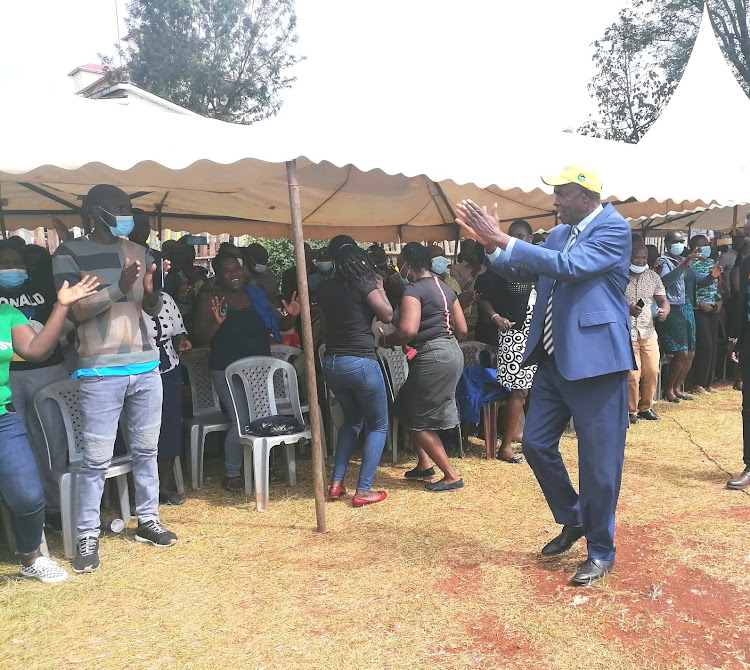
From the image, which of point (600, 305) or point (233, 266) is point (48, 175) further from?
point (600, 305)

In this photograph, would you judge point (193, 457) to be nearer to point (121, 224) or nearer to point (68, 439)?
point (68, 439)

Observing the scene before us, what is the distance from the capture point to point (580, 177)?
3.31 meters

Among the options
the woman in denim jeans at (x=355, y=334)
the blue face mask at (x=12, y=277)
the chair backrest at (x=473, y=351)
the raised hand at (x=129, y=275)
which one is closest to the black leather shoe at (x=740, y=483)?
the chair backrest at (x=473, y=351)

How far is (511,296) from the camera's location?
5.78 m

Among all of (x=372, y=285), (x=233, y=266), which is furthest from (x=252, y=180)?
(x=372, y=285)

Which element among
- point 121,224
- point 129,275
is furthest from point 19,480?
point 121,224

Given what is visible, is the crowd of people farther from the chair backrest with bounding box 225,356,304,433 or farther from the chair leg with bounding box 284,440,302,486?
the chair leg with bounding box 284,440,302,486

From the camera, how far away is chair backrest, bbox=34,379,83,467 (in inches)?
167

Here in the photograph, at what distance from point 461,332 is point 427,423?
76 cm

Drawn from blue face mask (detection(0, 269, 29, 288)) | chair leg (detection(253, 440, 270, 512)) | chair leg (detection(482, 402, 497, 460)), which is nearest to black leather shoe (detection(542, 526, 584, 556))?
chair leg (detection(253, 440, 270, 512))

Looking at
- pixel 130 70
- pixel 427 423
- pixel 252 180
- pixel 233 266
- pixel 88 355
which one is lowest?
pixel 427 423

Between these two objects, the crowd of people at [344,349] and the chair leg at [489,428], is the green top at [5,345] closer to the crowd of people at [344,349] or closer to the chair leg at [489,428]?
the crowd of people at [344,349]

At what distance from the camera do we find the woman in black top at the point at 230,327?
16.8ft

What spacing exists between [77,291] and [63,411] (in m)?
1.26
